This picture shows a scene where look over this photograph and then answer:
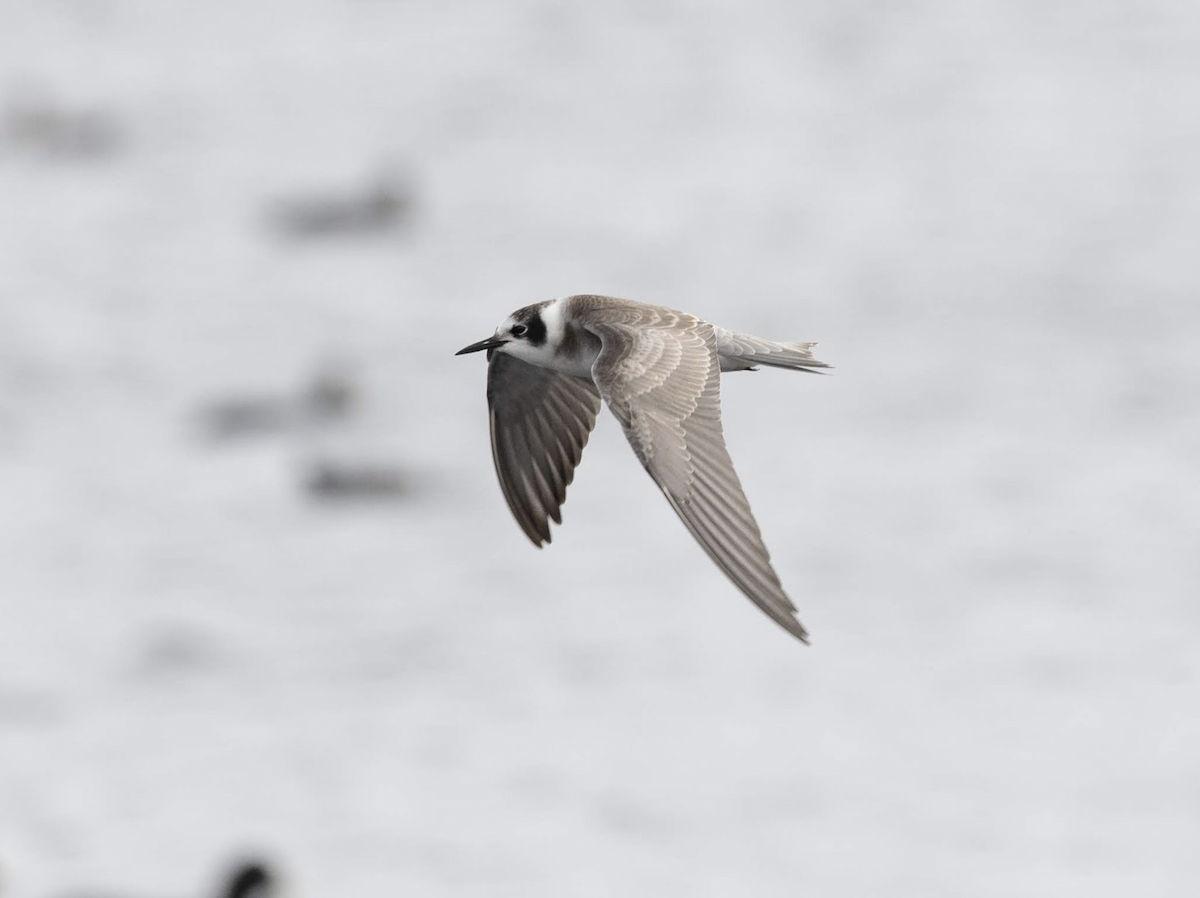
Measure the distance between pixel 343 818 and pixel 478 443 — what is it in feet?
18.1

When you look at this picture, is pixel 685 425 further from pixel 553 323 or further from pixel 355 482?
pixel 355 482

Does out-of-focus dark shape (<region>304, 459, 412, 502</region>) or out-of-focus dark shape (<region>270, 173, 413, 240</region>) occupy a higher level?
out-of-focus dark shape (<region>270, 173, 413, 240</region>)

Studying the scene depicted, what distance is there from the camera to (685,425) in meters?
6.35

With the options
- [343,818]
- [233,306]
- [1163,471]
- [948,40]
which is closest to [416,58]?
[233,306]

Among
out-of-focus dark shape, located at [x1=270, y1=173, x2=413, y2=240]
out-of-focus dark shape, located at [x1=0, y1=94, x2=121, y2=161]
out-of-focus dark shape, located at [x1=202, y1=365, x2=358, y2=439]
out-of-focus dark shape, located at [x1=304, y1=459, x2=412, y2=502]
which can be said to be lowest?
out-of-focus dark shape, located at [x1=304, y1=459, x2=412, y2=502]

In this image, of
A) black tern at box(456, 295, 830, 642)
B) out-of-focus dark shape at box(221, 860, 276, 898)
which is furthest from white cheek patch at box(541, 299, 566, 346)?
out-of-focus dark shape at box(221, 860, 276, 898)

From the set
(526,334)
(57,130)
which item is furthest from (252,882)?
(57,130)

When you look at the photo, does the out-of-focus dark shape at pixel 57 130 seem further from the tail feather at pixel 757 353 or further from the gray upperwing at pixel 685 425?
the gray upperwing at pixel 685 425

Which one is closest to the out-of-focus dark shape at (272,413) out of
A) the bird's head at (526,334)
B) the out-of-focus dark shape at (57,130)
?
the out-of-focus dark shape at (57,130)

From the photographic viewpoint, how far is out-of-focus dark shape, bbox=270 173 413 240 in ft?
84.9

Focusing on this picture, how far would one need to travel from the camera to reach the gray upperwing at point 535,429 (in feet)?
24.6

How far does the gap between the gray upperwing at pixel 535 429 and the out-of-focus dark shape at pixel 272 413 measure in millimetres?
15445

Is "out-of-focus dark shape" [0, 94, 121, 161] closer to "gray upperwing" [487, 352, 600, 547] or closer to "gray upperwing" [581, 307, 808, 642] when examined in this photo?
"gray upperwing" [487, 352, 600, 547]

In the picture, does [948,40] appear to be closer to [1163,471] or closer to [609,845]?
[1163,471]
